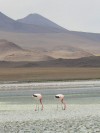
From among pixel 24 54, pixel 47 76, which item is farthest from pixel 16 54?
pixel 47 76

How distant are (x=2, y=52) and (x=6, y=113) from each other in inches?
5132

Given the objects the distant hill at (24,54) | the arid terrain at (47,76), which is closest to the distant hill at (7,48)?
the distant hill at (24,54)

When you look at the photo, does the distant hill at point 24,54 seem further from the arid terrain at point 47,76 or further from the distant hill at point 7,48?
the arid terrain at point 47,76

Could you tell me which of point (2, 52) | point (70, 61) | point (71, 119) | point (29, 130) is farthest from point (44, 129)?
point (2, 52)

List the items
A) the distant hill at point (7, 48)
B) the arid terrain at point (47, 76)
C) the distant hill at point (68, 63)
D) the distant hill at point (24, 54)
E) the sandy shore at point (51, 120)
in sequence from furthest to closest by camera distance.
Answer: the distant hill at point (7, 48) < the distant hill at point (24, 54) < the distant hill at point (68, 63) < the arid terrain at point (47, 76) < the sandy shore at point (51, 120)

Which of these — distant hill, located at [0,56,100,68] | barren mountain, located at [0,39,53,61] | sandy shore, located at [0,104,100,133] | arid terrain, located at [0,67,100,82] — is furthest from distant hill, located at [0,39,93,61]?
sandy shore, located at [0,104,100,133]

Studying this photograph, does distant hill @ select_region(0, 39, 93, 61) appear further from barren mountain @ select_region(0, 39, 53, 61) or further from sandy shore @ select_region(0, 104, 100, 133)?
sandy shore @ select_region(0, 104, 100, 133)

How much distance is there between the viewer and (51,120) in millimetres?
21859

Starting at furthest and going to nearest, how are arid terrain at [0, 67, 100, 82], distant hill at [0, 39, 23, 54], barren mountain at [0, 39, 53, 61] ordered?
distant hill at [0, 39, 23, 54] < barren mountain at [0, 39, 53, 61] < arid terrain at [0, 67, 100, 82]

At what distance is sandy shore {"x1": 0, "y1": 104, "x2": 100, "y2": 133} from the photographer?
18.9m

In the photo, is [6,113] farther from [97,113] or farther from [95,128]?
[95,128]

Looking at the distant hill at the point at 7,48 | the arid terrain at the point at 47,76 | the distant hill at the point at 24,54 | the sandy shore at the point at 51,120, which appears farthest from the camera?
the distant hill at the point at 7,48

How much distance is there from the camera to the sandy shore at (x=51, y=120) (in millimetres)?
18922

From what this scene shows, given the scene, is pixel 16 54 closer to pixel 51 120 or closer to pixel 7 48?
pixel 7 48
